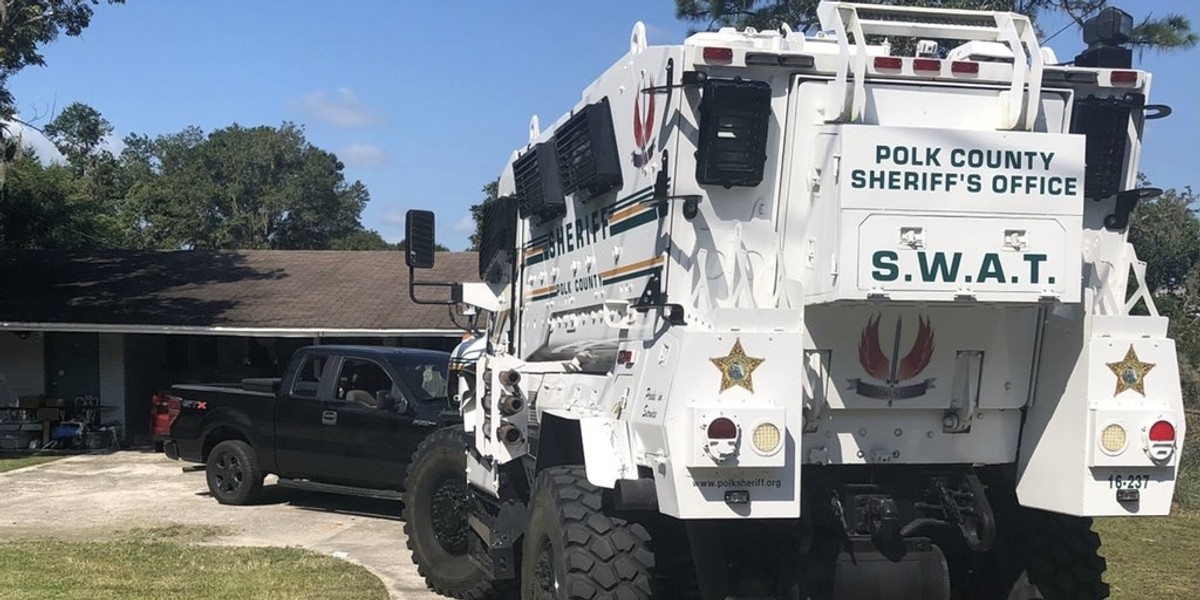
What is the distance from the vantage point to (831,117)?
5094mm

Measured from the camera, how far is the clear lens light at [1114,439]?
4977 millimetres

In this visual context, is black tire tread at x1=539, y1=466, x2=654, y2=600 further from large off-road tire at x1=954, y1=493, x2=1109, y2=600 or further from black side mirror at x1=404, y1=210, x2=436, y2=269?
black side mirror at x1=404, y1=210, x2=436, y2=269

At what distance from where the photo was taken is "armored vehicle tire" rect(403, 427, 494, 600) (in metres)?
8.29

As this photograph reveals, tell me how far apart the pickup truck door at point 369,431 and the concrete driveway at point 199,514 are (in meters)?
0.53

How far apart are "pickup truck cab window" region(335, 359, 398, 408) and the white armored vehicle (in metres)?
6.57

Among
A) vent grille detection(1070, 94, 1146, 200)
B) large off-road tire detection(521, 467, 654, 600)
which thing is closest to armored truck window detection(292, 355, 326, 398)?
large off-road tire detection(521, 467, 654, 600)

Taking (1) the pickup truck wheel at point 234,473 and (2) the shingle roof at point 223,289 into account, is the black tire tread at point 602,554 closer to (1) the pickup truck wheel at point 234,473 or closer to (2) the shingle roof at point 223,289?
(1) the pickup truck wheel at point 234,473

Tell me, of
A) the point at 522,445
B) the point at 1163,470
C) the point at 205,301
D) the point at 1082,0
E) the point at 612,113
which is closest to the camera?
the point at 1163,470

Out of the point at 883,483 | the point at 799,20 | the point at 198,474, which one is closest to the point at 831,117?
the point at 883,483

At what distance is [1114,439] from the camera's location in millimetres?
4980

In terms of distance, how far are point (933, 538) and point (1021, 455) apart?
564mm

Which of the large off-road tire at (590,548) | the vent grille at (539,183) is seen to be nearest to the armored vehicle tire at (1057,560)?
the large off-road tire at (590,548)

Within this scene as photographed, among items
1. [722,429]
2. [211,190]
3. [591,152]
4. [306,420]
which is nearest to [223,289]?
[306,420]

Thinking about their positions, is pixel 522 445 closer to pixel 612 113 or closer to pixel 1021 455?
pixel 612 113
